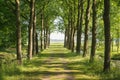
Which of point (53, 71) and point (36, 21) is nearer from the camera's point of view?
point (53, 71)

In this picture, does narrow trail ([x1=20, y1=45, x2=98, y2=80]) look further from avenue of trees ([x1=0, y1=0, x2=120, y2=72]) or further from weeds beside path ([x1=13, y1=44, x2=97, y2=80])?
avenue of trees ([x1=0, y1=0, x2=120, y2=72])

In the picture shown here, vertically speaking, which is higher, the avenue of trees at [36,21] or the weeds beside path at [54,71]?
the avenue of trees at [36,21]

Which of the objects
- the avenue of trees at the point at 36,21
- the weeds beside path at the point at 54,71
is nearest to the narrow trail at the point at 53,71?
the weeds beside path at the point at 54,71

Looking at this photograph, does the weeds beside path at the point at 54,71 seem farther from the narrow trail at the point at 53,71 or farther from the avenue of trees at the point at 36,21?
the avenue of trees at the point at 36,21

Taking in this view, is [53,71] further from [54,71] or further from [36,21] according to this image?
[36,21]

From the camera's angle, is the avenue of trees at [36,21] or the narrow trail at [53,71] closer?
the narrow trail at [53,71]

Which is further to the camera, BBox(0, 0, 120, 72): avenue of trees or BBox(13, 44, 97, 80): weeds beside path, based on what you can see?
BBox(0, 0, 120, 72): avenue of trees

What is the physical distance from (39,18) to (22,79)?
41539mm

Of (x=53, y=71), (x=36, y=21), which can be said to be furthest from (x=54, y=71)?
(x=36, y=21)

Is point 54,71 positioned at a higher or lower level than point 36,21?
lower

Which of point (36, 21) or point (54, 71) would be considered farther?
point (36, 21)

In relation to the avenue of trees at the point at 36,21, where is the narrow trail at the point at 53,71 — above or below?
below

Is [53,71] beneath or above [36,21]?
beneath

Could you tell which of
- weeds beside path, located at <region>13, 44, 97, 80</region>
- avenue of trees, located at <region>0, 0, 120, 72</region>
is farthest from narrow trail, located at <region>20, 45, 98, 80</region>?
avenue of trees, located at <region>0, 0, 120, 72</region>
